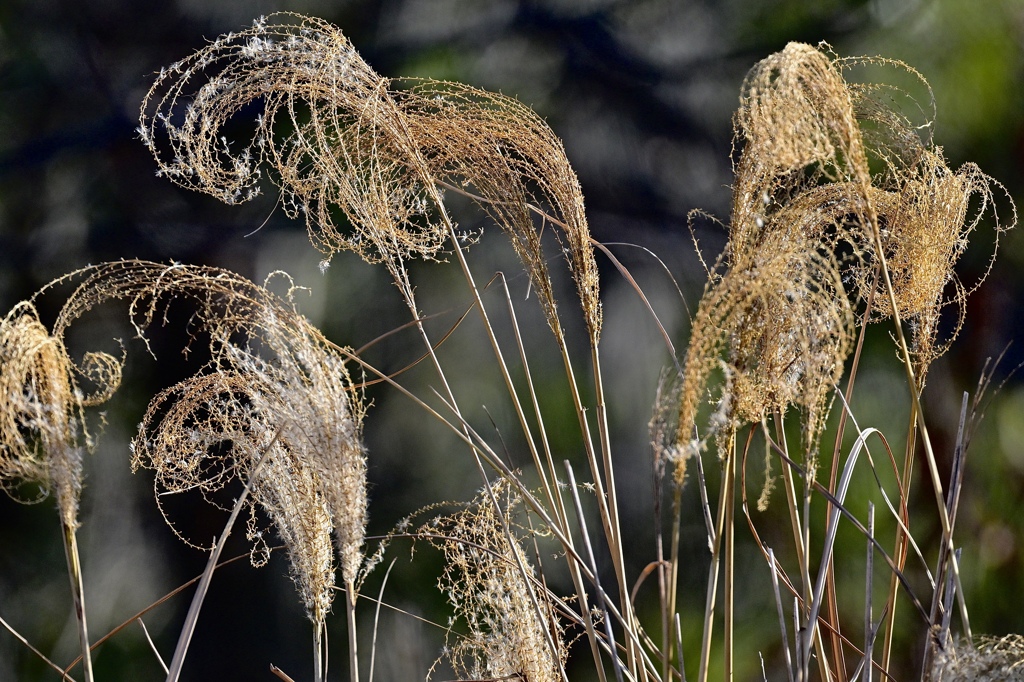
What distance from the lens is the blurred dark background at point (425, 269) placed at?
1.12 metres

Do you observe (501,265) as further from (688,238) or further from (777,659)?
(777,659)

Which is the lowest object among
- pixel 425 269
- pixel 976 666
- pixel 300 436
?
pixel 976 666

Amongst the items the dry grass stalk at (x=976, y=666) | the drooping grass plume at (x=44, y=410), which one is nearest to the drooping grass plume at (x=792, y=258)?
A: the dry grass stalk at (x=976, y=666)

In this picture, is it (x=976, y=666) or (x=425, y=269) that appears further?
(x=425, y=269)

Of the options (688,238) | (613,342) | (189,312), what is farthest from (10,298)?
(688,238)

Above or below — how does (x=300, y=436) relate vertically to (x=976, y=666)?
above

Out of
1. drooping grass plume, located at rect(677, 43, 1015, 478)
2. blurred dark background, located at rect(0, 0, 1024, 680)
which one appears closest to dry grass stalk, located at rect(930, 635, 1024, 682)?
drooping grass plume, located at rect(677, 43, 1015, 478)

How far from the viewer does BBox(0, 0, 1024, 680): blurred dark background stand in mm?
1120

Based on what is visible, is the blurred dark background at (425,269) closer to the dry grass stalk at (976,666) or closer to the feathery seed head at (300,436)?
the feathery seed head at (300,436)

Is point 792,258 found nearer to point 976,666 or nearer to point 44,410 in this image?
point 976,666

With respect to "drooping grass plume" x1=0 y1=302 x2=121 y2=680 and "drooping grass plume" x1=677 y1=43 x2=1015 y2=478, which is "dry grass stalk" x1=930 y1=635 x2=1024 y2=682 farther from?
"drooping grass plume" x1=0 y1=302 x2=121 y2=680

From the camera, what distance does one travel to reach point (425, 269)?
124 centimetres

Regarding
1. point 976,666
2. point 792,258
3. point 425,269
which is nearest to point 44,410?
point 792,258

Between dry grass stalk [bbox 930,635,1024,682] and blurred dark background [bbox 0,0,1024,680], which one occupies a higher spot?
blurred dark background [bbox 0,0,1024,680]
